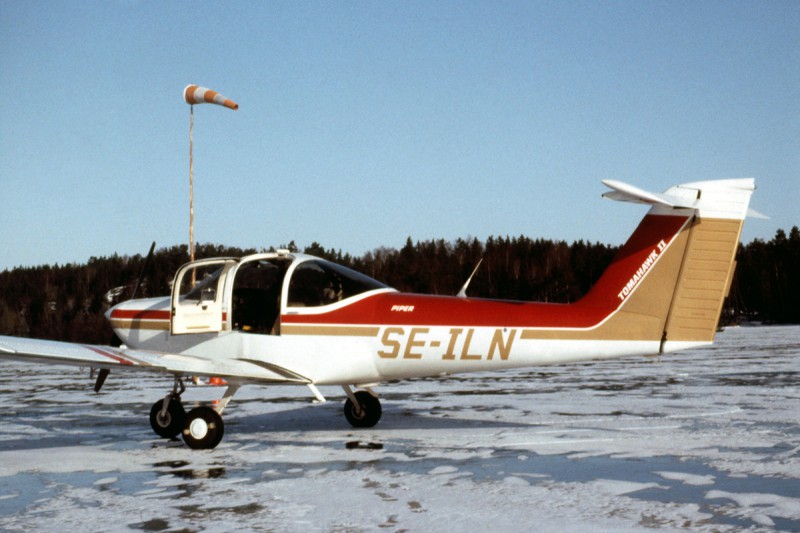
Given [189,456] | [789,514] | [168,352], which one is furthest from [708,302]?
[168,352]

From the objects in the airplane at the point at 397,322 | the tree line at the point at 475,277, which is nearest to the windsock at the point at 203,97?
the airplane at the point at 397,322

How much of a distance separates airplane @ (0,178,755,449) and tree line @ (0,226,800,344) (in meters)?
57.7

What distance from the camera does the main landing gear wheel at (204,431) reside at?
897 centimetres

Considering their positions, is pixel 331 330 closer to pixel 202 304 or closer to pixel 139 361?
pixel 202 304

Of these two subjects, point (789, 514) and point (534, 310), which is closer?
point (789, 514)

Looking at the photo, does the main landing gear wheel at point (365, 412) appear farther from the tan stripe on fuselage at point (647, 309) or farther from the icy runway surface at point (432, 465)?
the tan stripe on fuselage at point (647, 309)

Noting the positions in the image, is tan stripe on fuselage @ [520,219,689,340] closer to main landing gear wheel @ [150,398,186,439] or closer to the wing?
the wing

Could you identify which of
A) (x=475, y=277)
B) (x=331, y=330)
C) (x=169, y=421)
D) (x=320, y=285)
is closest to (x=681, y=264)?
(x=331, y=330)

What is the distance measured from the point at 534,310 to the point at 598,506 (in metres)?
3.77

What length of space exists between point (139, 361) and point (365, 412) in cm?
323

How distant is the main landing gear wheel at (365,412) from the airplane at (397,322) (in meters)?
0.04

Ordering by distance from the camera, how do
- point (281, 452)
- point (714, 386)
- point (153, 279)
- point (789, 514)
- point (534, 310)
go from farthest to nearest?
point (153, 279) → point (714, 386) → point (534, 310) → point (281, 452) → point (789, 514)

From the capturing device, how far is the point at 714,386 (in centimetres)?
1455

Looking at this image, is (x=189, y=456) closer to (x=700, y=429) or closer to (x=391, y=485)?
(x=391, y=485)
